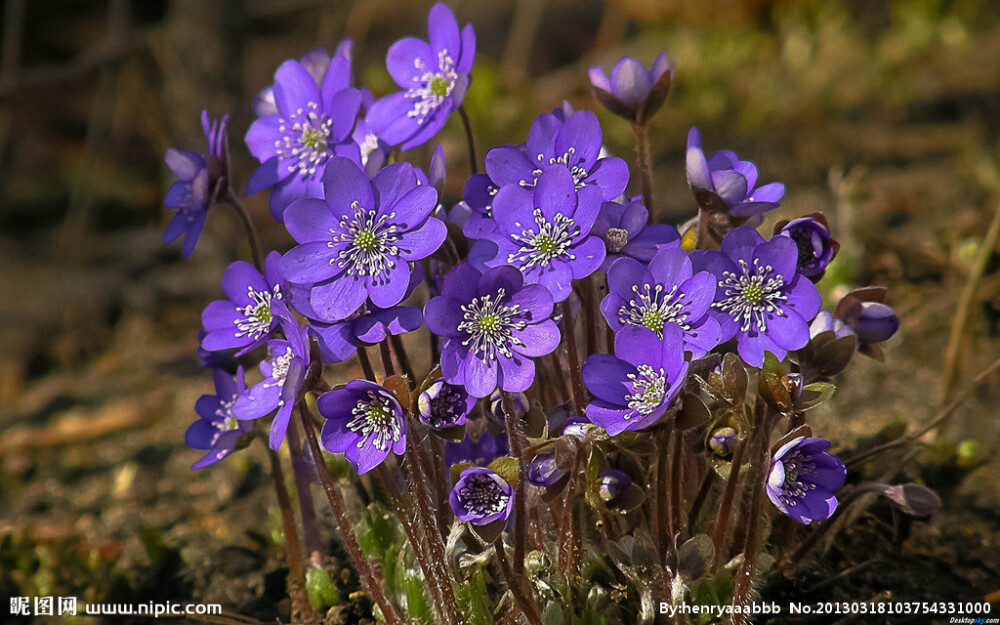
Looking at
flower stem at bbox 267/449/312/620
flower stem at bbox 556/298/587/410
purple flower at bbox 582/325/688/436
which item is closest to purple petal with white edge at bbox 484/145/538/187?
flower stem at bbox 556/298/587/410

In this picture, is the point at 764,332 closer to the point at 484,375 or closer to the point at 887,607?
the point at 484,375

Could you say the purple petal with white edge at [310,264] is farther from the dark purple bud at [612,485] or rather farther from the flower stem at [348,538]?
the dark purple bud at [612,485]

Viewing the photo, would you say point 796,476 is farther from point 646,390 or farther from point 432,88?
point 432,88

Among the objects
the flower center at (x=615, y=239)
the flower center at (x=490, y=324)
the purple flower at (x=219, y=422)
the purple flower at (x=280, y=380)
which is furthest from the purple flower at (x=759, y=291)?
the purple flower at (x=219, y=422)

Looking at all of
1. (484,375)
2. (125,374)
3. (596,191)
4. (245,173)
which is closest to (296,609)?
(484,375)

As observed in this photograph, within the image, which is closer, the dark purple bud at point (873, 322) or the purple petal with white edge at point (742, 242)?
the purple petal with white edge at point (742, 242)

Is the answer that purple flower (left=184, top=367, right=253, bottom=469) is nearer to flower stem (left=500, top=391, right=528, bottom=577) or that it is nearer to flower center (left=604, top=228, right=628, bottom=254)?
flower stem (left=500, top=391, right=528, bottom=577)

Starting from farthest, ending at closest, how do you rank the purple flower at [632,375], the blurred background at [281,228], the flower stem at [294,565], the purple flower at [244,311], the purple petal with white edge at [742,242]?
the blurred background at [281,228]
the flower stem at [294,565]
the purple flower at [244,311]
the purple petal with white edge at [742,242]
the purple flower at [632,375]
